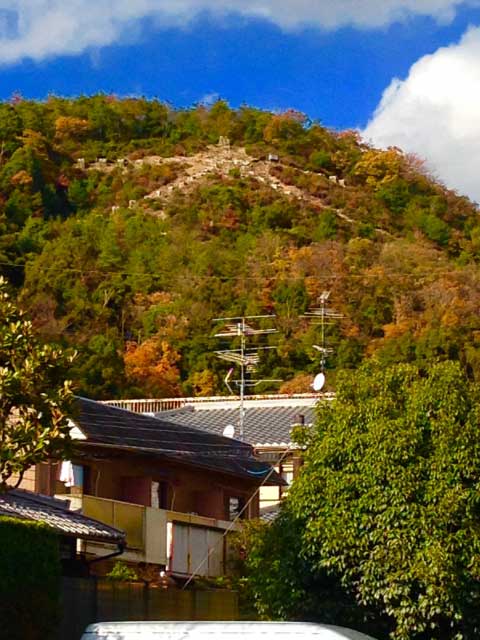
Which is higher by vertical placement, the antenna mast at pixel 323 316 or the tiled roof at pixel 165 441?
the antenna mast at pixel 323 316

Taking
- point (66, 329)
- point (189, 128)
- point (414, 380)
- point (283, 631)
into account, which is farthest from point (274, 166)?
point (283, 631)

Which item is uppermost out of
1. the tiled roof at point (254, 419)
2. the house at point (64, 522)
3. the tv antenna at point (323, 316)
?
the tv antenna at point (323, 316)

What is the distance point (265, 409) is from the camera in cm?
4691

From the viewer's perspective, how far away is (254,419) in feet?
148

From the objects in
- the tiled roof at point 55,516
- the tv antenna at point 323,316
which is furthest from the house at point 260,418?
the tiled roof at point 55,516

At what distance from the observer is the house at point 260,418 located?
39688 millimetres

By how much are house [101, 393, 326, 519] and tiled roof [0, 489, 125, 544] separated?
13.9 meters

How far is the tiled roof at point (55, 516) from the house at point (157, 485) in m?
1.22

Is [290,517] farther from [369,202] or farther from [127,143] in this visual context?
[127,143]

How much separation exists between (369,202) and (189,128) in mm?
27171

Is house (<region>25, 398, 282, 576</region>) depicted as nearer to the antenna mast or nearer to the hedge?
the hedge

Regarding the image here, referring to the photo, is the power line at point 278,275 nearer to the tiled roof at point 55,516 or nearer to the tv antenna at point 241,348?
the tv antenna at point 241,348

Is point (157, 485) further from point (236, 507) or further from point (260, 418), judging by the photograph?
point (260, 418)

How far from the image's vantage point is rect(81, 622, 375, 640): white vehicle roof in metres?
14.1
